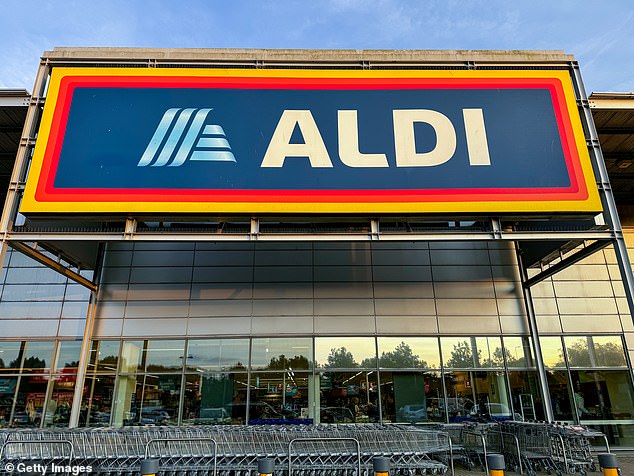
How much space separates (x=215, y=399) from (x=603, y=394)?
Answer: 13.5 m

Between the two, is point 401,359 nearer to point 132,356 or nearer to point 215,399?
point 215,399

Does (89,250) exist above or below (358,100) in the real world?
below

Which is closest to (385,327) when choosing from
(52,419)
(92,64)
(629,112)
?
(629,112)

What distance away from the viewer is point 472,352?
1517 centimetres

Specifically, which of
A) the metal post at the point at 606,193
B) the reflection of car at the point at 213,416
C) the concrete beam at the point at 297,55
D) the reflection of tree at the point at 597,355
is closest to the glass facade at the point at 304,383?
the reflection of car at the point at 213,416

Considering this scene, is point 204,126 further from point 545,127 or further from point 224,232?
point 545,127

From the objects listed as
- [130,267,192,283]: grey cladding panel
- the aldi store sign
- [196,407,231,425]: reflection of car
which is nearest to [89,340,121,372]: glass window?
[130,267,192,283]: grey cladding panel

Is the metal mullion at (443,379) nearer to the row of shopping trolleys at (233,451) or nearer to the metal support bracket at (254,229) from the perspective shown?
the row of shopping trolleys at (233,451)

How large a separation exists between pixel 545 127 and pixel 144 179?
11.4 metres

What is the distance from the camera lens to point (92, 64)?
43.1 feet

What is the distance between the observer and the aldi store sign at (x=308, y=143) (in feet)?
37.9

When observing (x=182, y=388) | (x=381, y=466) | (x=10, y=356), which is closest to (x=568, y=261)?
(x=381, y=466)

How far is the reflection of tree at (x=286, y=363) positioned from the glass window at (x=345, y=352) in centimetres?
52

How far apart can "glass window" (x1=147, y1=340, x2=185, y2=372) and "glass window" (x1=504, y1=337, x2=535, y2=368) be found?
37.4 ft
